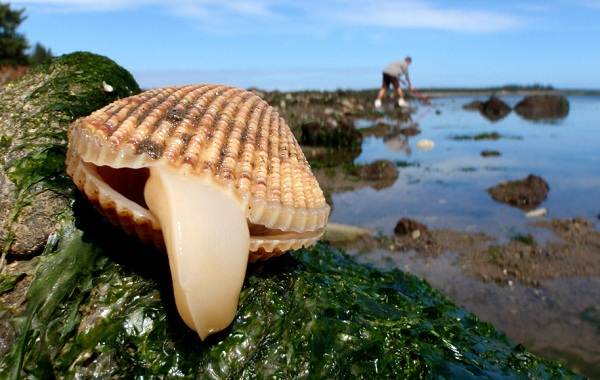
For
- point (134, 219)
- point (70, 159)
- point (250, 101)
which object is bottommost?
point (134, 219)

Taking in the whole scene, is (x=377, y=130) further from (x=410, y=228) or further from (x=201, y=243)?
(x=201, y=243)

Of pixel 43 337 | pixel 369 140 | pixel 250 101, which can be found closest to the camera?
pixel 43 337

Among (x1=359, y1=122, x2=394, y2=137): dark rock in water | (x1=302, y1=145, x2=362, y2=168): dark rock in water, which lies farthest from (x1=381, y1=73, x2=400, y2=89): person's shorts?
(x1=302, y1=145, x2=362, y2=168): dark rock in water

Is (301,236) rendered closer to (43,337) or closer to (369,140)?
(43,337)

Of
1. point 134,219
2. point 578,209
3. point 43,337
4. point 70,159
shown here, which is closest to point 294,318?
point 134,219

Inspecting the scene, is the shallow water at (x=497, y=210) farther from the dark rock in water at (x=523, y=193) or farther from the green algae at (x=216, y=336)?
the green algae at (x=216, y=336)
